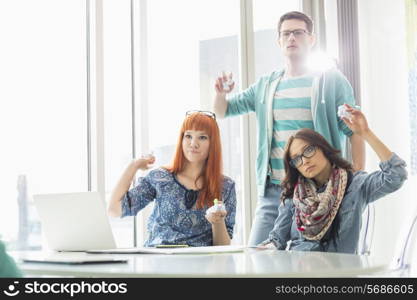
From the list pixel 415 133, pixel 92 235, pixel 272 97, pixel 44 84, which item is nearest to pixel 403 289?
pixel 92 235

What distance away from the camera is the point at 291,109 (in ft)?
9.37

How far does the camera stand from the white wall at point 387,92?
378 cm

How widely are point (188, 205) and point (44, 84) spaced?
1.02m

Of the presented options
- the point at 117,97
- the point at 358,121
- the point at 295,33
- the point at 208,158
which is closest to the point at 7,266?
the point at 358,121

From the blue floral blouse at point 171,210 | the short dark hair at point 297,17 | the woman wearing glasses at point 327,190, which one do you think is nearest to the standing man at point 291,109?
the short dark hair at point 297,17

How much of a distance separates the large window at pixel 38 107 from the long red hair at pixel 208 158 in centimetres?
72

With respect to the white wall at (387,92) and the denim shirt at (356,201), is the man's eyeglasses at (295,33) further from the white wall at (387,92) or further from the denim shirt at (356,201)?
the white wall at (387,92)

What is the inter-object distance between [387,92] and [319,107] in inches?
50.9

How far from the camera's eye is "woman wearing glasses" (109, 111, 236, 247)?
2.42 m

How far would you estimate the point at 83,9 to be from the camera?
321cm

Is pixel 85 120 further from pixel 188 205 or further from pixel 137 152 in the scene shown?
pixel 188 205

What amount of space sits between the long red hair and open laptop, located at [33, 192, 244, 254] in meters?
0.67

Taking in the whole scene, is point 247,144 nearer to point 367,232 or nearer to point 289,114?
point 289,114

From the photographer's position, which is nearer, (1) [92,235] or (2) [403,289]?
(2) [403,289]
